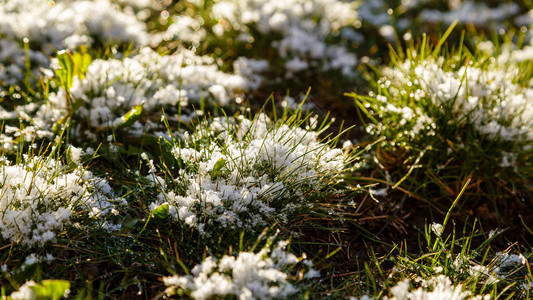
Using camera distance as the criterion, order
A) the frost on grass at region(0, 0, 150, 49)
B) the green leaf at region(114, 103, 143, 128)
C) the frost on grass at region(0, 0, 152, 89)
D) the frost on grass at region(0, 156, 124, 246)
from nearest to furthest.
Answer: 1. the frost on grass at region(0, 156, 124, 246)
2. the green leaf at region(114, 103, 143, 128)
3. the frost on grass at region(0, 0, 152, 89)
4. the frost on grass at region(0, 0, 150, 49)

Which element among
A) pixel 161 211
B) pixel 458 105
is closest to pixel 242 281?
pixel 161 211

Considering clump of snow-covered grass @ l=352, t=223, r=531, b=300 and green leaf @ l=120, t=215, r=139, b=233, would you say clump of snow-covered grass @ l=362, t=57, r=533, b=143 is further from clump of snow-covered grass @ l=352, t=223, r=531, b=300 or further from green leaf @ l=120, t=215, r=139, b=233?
green leaf @ l=120, t=215, r=139, b=233

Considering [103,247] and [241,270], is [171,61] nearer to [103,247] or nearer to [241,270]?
[103,247]

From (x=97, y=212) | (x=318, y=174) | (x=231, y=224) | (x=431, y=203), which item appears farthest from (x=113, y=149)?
(x=431, y=203)

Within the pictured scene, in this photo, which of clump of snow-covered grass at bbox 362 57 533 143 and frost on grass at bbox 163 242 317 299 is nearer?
frost on grass at bbox 163 242 317 299

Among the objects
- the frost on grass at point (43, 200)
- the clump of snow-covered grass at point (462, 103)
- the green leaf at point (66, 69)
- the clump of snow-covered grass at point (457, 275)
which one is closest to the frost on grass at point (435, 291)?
the clump of snow-covered grass at point (457, 275)

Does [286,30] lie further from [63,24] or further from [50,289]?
[50,289]

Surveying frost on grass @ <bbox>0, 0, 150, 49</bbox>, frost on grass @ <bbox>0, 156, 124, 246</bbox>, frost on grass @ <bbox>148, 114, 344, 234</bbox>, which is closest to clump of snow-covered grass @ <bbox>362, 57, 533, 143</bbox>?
frost on grass @ <bbox>148, 114, 344, 234</bbox>
